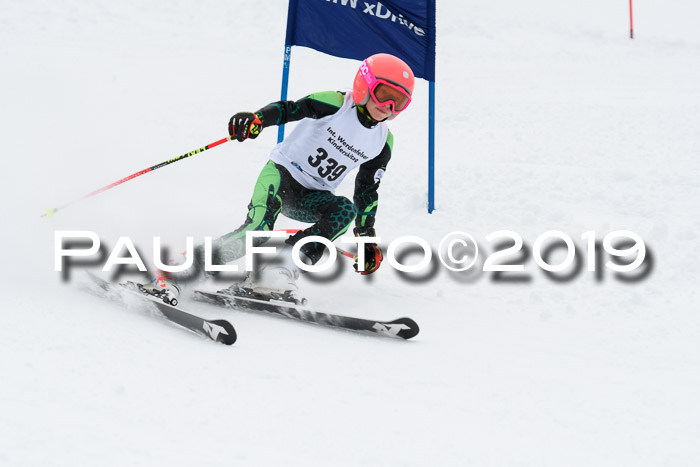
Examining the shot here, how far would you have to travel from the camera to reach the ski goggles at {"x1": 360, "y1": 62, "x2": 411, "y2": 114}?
4320mm

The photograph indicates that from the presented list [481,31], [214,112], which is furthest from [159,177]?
[481,31]

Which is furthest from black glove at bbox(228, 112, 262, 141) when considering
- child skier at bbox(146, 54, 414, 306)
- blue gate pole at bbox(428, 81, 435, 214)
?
blue gate pole at bbox(428, 81, 435, 214)

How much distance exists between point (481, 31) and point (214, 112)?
6.35 m

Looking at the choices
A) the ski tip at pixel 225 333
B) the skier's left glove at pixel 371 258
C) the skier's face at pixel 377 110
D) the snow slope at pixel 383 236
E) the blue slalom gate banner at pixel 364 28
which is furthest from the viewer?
the blue slalom gate banner at pixel 364 28

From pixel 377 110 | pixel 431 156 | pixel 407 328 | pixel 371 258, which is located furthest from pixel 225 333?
pixel 431 156

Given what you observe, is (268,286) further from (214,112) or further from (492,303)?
(214,112)

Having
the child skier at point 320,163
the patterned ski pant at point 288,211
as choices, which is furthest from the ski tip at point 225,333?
the patterned ski pant at point 288,211

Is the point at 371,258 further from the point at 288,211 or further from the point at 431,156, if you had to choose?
the point at 431,156

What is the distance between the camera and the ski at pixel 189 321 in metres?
3.48

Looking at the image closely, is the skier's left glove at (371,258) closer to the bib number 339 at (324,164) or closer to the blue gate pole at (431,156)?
the bib number 339 at (324,164)

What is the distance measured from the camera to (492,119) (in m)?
9.01

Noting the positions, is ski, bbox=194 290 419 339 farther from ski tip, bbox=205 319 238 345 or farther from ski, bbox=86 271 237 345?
ski tip, bbox=205 319 238 345

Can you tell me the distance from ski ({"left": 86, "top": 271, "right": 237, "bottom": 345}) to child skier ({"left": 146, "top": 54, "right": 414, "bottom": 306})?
0.70 feet

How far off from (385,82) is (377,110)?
0.71 feet
